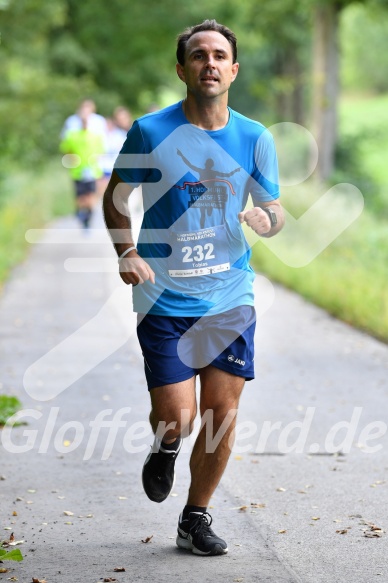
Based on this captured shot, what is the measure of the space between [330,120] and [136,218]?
6.79 meters

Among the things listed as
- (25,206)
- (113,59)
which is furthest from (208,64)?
(113,59)

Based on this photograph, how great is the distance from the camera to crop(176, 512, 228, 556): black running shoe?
200 inches

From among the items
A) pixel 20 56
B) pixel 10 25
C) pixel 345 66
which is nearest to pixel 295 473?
pixel 10 25

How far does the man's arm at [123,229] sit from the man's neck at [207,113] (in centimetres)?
39

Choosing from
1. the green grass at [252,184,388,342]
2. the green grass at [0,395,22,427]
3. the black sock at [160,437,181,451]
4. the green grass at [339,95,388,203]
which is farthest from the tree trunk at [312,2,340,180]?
the black sock at [160,437,181,451]

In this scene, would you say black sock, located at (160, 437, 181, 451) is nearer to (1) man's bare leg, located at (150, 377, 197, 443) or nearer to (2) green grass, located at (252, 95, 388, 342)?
(1) man's bare leg, located at (150, 377, 197, 443)

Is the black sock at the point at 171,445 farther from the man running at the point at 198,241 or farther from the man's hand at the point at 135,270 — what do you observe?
the man's hand at the point at 135,270

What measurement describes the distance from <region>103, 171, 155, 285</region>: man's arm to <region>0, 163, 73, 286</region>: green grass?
10.5 m

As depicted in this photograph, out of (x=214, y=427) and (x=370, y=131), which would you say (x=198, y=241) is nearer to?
(x=214, y=427)

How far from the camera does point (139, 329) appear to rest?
512 centimetres

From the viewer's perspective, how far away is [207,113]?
16.4 feet

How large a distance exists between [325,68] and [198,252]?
22.0 m

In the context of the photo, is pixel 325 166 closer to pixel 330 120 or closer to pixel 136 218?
pixel 330 120

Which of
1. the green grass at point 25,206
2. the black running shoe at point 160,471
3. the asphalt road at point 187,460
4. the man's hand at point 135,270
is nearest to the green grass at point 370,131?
the green grass at point 25,206
